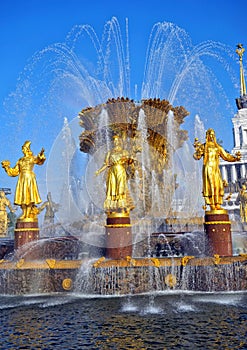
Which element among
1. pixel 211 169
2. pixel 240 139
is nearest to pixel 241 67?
pixel 240 139

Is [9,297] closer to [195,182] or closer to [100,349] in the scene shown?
[100,349]

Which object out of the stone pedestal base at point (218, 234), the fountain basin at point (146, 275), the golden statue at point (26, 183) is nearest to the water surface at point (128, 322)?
the fountain basin at point (146, 275)

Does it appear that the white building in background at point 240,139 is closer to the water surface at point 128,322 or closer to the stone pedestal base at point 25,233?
the stone pedestal base at point 25,233

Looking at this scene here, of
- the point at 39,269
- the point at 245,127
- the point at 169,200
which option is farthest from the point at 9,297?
the point at 245,127

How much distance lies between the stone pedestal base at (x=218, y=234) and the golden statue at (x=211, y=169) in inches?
14.9

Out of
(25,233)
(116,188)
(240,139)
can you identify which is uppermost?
(240,139)

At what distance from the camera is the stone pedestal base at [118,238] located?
11.9 meters

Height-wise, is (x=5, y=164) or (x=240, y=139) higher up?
(x=240, y=139)

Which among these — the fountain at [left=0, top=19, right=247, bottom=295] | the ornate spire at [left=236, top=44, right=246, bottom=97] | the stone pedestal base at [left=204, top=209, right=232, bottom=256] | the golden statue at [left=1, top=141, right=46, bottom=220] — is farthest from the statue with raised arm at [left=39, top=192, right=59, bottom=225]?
the ornate spire at [left=236, top=44, right=246, bottom=97]

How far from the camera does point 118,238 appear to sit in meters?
12.0

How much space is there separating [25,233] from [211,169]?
22.3ft

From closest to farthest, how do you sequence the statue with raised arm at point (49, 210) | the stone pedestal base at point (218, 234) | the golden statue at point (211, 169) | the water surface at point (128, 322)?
the water surface at point (128, 322) < the stone pedestal base at point (218, 234) < the golden statue at point (211, 169) < the statue with raised arm at point (49, 210)

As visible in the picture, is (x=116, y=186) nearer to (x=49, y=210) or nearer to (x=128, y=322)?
(x=128, y=322)

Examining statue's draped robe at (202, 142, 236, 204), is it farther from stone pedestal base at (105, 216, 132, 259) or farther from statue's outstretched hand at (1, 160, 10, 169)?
statue's outstretched hand at (1, 160, 10, 169)
